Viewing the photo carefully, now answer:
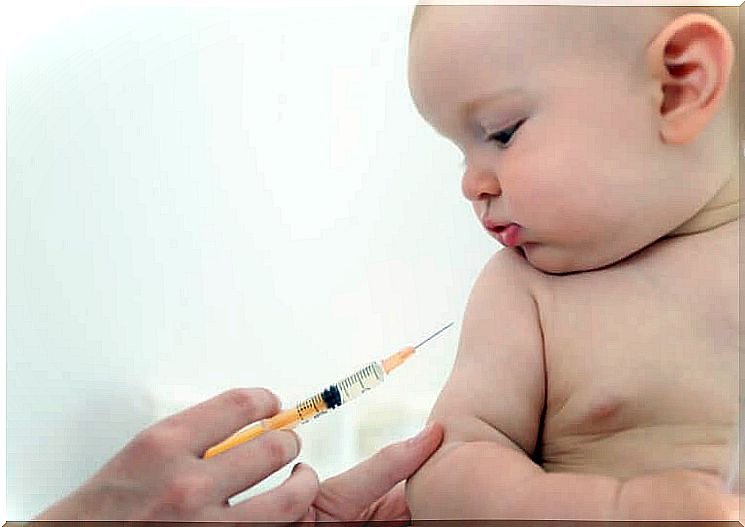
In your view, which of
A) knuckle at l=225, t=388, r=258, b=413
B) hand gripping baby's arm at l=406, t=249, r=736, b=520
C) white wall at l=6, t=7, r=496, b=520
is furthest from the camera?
white wall at l=6, t=7, r=496, b=520

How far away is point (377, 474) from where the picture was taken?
84 centimetres

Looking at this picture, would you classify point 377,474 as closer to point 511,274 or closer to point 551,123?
point 511,274

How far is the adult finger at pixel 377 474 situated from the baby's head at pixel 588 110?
182mm

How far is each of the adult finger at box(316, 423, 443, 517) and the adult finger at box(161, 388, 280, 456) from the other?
0.09 metres

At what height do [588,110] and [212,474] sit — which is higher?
[588,110]

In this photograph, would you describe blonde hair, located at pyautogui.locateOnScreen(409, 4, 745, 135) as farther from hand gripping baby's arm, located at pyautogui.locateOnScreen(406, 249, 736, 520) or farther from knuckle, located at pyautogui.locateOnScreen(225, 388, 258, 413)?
knuckle, located at pyautogui.locateOnScreen(225, 388, 258, 413)

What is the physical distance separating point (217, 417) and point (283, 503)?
8 centimetres

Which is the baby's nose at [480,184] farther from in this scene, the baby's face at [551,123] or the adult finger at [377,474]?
the adult finger at [377,474]

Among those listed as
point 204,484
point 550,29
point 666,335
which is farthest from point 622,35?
point 204,484

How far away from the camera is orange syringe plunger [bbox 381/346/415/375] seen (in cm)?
92

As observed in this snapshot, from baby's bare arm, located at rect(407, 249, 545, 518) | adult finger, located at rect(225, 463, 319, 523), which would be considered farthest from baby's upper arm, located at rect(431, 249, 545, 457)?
adult finger, located at rect(225, 463, 319, 523)

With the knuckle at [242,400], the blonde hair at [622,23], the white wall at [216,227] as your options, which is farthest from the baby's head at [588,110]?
the knuckle at [242,400]

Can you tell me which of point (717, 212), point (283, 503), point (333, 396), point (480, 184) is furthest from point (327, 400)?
point (717, 212)

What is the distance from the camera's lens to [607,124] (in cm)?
79
